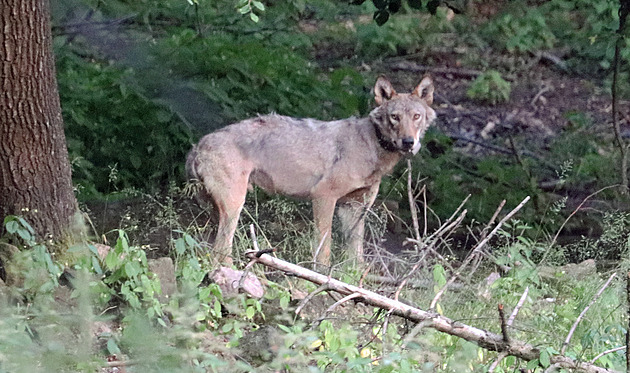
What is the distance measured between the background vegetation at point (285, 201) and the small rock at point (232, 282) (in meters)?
0.10

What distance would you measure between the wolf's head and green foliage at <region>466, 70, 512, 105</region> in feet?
18.2

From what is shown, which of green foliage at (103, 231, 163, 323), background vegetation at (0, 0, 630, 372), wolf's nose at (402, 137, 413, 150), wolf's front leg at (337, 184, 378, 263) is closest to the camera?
background vegetation at (0, 0, 630, 372)

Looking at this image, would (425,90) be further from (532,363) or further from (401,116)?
(532,363)

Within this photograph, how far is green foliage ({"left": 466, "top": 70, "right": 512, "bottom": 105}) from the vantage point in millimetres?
12750

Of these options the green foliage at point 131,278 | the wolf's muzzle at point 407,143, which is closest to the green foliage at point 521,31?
the wolf's muzzle at point 407,143

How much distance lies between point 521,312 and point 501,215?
3.52 m

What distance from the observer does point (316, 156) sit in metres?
7.29

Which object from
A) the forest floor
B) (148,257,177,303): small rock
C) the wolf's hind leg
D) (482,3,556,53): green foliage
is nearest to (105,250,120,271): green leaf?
(148,257,177,303): small rock

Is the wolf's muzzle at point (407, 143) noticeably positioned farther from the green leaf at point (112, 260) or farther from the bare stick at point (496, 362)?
the bare stick at point (496, 362)

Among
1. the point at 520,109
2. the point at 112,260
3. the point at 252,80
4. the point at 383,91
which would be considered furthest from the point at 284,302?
the point at 520,109

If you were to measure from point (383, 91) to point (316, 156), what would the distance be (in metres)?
0.80

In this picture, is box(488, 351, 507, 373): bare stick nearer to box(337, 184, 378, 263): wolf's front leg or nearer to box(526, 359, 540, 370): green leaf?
box(526, 359, 540, 370): green leaf

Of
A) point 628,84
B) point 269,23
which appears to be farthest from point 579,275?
point 628,84

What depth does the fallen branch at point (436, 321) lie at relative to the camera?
4.17 meters
